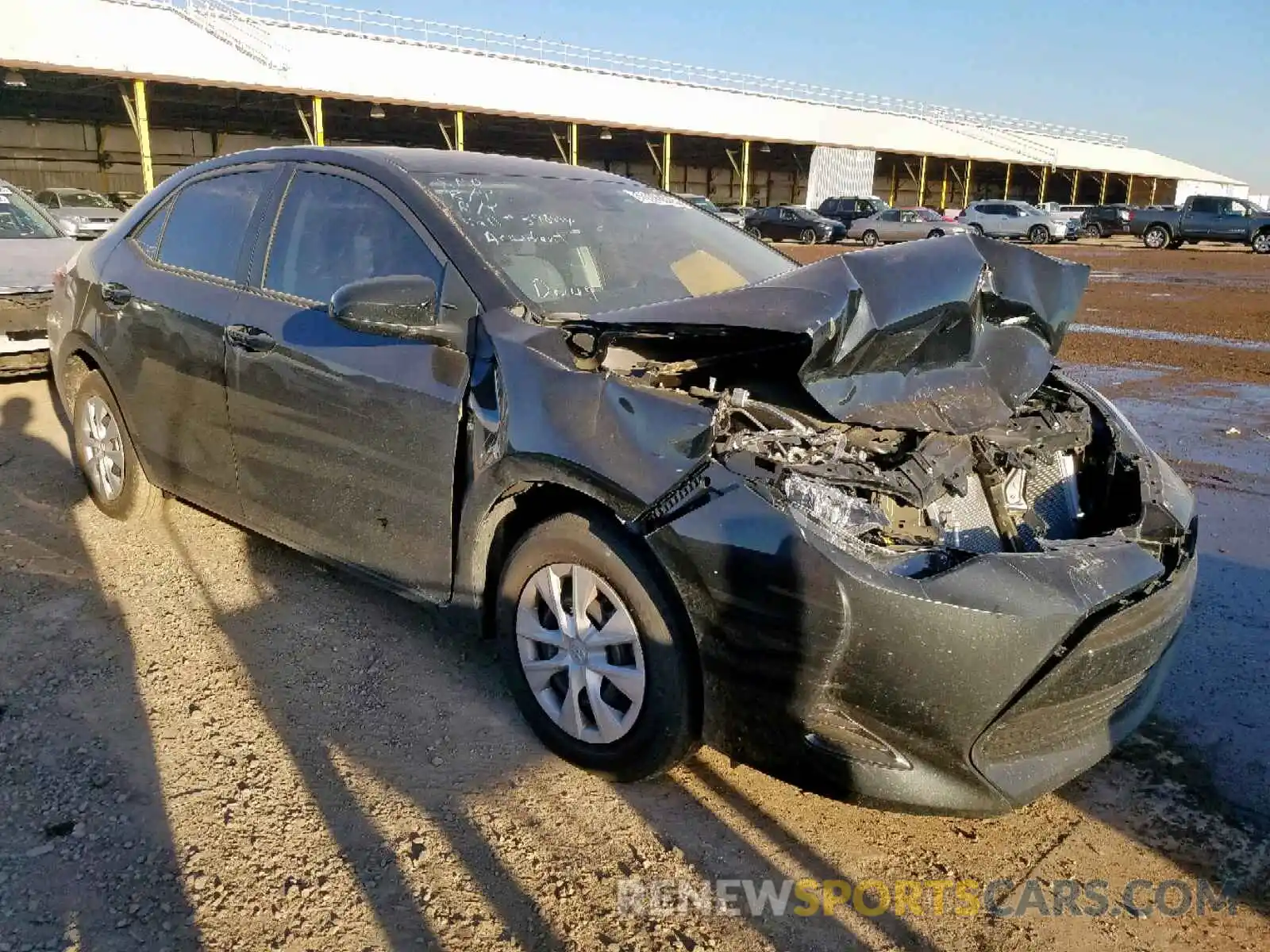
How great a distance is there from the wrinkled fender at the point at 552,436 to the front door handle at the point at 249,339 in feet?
3.26

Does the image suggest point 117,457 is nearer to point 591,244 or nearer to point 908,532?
point 591,244

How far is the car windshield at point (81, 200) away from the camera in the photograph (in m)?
21.8

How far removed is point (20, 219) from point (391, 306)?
25.1 ft

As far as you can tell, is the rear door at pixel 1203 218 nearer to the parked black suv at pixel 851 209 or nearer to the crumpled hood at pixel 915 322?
the parked black suv at pixel 851 209

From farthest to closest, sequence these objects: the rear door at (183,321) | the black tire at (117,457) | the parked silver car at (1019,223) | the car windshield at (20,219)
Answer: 1. the parked silver car at (1019,223)
2. the car windshield at (20,219)
3. the black tire at (117,457)
4. the rear door at (183,321)

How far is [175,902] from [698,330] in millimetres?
1935

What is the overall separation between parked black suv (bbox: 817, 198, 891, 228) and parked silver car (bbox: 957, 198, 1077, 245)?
319 centimetres

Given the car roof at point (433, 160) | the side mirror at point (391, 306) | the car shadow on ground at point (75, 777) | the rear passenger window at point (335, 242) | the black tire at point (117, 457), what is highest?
the car roof at point (433, 160)

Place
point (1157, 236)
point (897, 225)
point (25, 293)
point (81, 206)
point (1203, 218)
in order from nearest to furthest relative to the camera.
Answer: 1. point (25, 293)
2. point (81, 206)
3. point (1203, 218)
4. point (1157, 236)
5. point (897, 225)

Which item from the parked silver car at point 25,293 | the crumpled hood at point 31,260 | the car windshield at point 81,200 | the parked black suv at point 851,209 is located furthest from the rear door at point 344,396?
the parked black suv at point 851,209

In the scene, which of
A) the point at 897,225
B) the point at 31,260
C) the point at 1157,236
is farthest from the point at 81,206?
the point at 1157,236

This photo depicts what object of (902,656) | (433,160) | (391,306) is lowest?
(902,656)

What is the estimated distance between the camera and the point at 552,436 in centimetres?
269

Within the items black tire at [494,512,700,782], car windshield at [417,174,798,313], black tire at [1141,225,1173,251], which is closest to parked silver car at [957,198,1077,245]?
black tire at [1141,225,1173,251]
